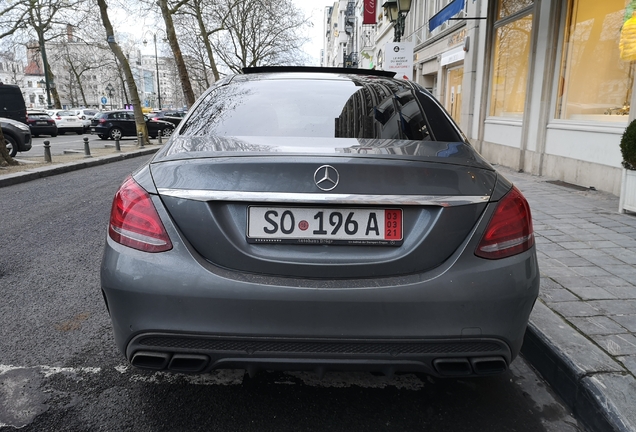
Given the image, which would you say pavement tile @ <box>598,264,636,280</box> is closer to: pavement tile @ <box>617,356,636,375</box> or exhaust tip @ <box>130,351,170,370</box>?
→ pavement tile @ <box>617,356,636,375</box>

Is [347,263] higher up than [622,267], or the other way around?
[347,263]

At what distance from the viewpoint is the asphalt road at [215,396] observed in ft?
7.45

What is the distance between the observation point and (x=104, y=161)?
14883 millimetres

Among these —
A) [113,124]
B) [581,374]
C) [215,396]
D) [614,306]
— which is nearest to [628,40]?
[614,306]

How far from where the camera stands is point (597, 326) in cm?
299

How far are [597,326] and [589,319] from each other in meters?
0.10

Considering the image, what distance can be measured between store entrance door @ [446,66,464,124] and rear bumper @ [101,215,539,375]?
52.9ft

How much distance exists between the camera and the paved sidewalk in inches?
90.6

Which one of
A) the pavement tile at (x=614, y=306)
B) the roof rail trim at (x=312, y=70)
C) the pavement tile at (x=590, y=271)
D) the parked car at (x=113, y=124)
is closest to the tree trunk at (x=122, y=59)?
the parked car at (x=113, y=124)

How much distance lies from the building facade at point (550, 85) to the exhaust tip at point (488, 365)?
6757 mm

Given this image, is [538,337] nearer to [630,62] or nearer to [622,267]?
[622,267]

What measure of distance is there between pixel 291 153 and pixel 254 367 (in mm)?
854

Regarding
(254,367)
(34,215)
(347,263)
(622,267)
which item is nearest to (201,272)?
(254,367)

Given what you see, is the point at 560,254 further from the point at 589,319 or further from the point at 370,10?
the point at 370,10
